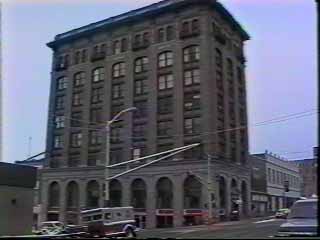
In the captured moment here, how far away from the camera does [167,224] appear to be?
61.8 m

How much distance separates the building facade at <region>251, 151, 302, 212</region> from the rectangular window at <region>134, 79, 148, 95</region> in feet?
90.7

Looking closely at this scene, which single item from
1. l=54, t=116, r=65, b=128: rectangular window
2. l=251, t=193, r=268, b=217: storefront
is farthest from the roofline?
l=251, t=193, r=268, b=217: storefront

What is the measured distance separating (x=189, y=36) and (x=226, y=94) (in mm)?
9599

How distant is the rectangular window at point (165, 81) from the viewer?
220 feet

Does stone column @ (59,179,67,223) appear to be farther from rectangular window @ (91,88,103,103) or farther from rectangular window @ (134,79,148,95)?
rectangular window @ (134,79,148,95)

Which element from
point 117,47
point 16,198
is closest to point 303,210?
point 16,198

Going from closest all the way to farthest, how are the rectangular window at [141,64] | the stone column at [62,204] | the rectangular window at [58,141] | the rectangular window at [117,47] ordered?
the rectangular window at [141,64]
the stone column at [62,204]
the rectangular window at [117,47]
the rectangular window at [58,141]

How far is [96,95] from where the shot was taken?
74375 mm

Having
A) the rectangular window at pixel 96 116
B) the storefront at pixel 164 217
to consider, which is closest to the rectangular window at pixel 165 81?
the rectangular window at pixel 96 116

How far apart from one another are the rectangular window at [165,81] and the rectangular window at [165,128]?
4.90 meters

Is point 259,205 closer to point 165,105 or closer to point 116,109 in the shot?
point 165,105

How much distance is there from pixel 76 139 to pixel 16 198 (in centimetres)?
4458

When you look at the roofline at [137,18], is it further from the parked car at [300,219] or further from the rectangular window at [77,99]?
the parked car at [300,219]

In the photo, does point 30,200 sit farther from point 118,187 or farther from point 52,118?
point 52,118
